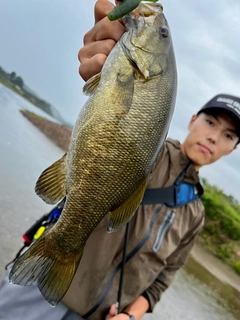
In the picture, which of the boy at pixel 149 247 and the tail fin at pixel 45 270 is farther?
A: the boy at pixel 149 247

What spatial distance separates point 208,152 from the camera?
3191 mm

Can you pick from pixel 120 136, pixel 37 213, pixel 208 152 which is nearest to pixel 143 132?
pixel 120 136

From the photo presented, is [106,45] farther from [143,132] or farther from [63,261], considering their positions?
[63,261]

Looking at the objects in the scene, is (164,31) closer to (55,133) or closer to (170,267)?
(170,267)

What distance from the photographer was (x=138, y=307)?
9.87 ft

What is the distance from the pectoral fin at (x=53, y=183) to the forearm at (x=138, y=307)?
1495 millimetres

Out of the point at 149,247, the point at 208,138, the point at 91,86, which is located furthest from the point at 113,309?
the point at 91,86

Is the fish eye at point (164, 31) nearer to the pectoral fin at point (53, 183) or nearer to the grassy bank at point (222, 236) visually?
the pectoral fin at point (53, 183)

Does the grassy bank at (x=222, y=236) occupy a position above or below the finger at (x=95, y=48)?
below

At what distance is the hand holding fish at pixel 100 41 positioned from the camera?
1.94 meters

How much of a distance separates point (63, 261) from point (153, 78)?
1.01 meters

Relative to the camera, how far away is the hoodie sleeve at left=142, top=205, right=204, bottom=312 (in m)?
3.10

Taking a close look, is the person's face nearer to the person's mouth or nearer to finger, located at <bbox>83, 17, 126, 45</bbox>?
the person's mouth

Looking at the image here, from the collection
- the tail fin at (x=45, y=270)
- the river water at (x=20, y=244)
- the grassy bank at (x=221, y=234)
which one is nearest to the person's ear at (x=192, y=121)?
the tail fin at (x=45, y=270)
